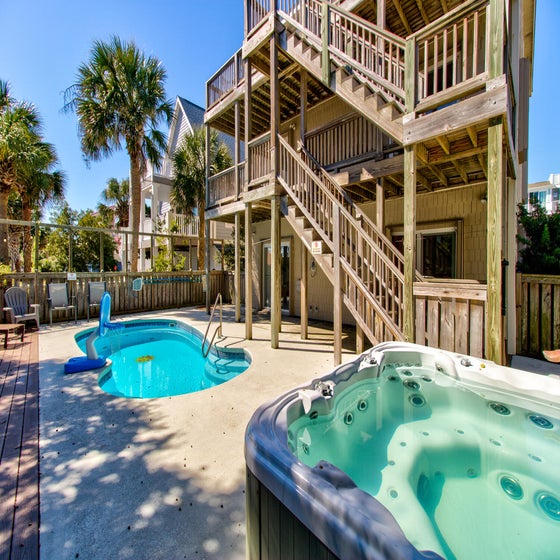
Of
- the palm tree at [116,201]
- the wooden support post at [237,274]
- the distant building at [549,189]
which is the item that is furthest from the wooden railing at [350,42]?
the distant building at [549,189]

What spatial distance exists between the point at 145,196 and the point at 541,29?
18.9 m

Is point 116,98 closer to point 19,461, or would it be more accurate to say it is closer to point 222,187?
point 222,187

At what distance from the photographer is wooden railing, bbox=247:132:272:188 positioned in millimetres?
6344

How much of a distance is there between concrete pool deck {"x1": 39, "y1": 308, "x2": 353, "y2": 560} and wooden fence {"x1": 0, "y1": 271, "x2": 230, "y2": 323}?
16.4 feet

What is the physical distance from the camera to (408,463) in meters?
2.61

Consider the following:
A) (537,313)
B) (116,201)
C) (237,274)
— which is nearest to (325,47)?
(237,274)

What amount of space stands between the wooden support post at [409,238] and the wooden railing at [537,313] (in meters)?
2.83

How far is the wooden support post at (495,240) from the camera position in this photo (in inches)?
129

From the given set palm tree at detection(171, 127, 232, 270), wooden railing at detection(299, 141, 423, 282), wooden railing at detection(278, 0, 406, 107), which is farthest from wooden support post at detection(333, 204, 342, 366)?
palm tree at detection(171, 127, 232, 270)

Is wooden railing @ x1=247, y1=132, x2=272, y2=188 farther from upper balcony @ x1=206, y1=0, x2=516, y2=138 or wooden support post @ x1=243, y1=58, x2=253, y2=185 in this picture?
upper balcony @ x1=206, y1=0, x2=516, y2=138

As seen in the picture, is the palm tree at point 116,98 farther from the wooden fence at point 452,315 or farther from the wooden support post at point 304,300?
the wooden fence at point 452,315

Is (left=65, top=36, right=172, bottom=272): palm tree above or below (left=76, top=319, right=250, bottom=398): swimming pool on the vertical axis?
above

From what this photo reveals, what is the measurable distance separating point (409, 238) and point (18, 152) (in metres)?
11.1

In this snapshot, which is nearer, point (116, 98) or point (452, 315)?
point (452, 315)
